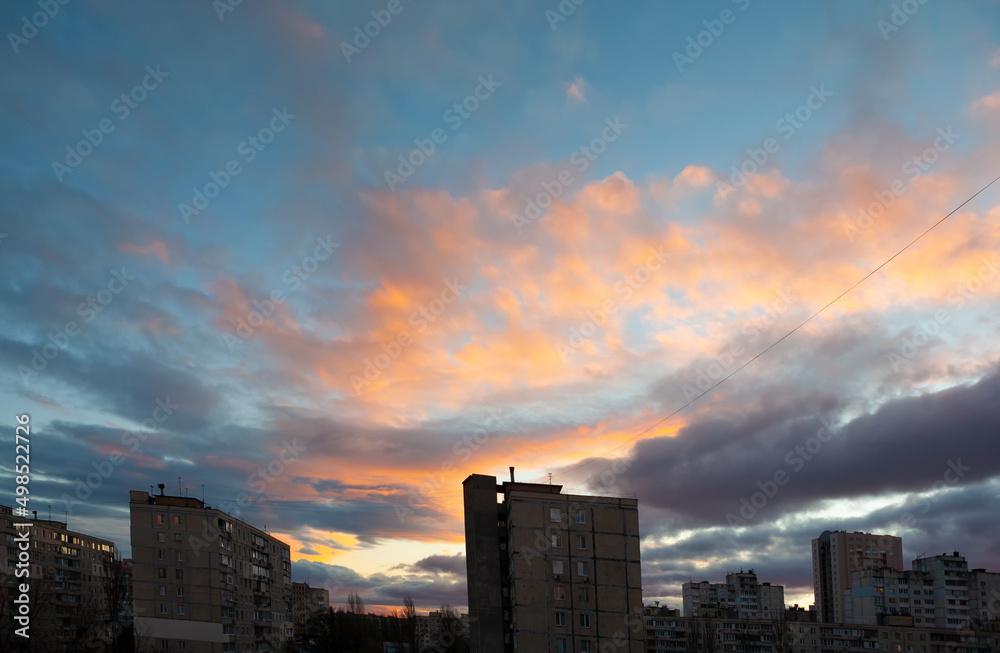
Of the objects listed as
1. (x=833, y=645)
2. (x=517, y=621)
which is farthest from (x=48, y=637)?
(x=833, y=645)

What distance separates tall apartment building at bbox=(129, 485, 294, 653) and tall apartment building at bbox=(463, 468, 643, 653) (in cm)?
3719

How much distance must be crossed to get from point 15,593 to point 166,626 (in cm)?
2067

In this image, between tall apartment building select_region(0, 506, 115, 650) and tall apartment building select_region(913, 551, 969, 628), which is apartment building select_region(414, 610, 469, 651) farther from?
tall apartment building select_region(913, 551, 969, 628)

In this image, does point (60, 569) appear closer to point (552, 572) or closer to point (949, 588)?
point (552, 572)

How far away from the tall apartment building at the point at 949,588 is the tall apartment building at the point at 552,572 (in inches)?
5028

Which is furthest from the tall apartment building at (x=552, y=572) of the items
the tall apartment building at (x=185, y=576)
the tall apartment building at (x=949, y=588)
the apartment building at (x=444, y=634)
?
the tall apartment building at (x=949, y=588)

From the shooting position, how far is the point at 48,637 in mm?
117312

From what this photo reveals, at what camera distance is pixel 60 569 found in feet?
500

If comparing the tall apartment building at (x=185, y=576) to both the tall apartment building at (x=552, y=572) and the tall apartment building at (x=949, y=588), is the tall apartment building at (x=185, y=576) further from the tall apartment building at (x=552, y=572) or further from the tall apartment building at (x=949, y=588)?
the tall apartment building at (x=949, y=588)

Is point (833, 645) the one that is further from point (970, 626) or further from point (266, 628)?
point (266, 628)

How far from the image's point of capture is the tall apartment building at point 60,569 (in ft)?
423

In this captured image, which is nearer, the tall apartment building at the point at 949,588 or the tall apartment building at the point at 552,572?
the tall apartment building at the point at 552,572

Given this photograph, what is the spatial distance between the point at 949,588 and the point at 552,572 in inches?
5444

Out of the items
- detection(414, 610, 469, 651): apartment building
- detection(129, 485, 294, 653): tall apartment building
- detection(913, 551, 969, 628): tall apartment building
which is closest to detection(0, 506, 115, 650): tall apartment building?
detection(129, 485, 294, 653): tall apartment building
